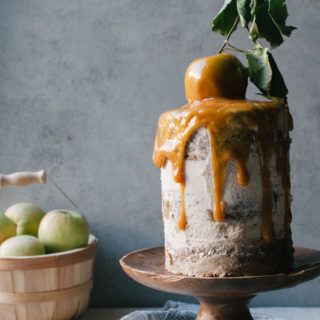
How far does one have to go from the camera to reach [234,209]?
82 cm

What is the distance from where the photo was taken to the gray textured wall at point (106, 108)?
144 centimetres

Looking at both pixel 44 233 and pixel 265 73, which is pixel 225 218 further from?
pixel 44 233

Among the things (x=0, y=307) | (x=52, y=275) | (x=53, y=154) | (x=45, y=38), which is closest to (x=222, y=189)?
(x=52, y=275)

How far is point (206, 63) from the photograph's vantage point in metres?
0.87

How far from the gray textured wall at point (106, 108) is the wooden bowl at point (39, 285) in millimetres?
289

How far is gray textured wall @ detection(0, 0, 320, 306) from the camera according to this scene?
1.44m

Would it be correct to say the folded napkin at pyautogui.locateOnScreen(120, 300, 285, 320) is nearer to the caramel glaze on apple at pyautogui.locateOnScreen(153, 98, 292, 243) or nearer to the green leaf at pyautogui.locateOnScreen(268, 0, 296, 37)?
the caramel glaze on apple at pyautogui.locateOnScreen(153, 98, 292, 243)

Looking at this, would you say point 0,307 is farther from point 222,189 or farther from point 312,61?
point 312,61

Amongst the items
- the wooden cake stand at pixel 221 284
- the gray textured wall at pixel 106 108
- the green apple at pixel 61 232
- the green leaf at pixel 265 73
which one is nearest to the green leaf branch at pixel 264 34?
the green leaf at pixel 265 73

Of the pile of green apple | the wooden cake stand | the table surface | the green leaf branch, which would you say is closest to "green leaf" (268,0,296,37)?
the green leaf branch

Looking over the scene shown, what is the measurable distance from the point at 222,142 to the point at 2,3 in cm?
108

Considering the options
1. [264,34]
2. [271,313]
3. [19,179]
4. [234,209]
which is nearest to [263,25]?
[264,34]

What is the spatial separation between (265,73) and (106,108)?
2.38 ft

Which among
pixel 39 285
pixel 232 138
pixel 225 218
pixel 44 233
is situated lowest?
pixel 39 285
